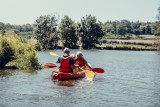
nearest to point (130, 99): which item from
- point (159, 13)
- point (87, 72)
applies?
point (87, 72)

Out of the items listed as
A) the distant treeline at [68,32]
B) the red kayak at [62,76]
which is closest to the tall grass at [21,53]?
the red kayak at [62,76]

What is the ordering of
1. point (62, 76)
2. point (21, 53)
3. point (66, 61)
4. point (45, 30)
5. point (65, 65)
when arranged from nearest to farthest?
point (66, 61) → point (65, 65) → point (62, 76) → point (21, 53) → point (45, 30)

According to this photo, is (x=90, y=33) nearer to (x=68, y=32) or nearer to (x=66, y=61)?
(x=68, y=32)

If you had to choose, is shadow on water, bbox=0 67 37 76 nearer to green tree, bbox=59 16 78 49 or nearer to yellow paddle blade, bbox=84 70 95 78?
yellow paddle blade, bbox=84 70 95 78

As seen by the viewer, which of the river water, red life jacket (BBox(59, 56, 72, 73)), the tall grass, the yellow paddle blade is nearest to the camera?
the river water

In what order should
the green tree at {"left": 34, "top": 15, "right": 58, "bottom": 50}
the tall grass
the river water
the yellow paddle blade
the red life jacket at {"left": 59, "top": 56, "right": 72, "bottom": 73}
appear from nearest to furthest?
the river water
the red life jacket at {"left": 59, "top": 56, "right": 72, "bottom": 73}
the yellow paddle blade
the tall grass
the green tree at {"left": 34, "top": 15, "right": 58, "bottom": 50}

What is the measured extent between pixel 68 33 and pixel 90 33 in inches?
262

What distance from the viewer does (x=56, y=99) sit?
1091cm

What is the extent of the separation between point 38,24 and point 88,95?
212ft

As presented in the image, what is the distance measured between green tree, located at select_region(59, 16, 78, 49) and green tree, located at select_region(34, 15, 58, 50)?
2.45m

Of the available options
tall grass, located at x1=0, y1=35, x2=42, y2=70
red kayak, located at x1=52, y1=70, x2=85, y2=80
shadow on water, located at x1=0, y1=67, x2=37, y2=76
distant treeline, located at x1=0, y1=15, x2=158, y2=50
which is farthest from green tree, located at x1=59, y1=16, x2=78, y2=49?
red kayak, located at x1=52, y1=70, x2=85, y2=80

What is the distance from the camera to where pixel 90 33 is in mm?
74750

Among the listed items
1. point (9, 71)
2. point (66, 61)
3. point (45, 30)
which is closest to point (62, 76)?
point (66, 61)

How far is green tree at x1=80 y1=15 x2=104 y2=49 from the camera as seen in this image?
74.6 metres
